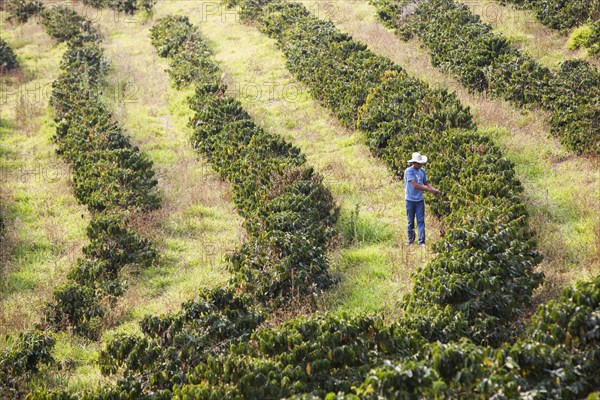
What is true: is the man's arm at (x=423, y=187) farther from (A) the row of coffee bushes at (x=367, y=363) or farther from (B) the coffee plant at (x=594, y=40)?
(B) the coffee plant at (x=594, y=40)

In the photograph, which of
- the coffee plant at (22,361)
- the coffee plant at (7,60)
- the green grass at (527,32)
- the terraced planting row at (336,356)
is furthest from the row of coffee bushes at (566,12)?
the coffee plant at (7,60)

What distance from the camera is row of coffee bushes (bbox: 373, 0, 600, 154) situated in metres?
16.1

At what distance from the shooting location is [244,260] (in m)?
12.7

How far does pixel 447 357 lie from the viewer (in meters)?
7.36

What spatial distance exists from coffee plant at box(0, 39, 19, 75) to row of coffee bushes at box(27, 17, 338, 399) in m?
10.8

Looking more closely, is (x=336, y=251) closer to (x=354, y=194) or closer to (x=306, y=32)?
(x=354, y=194)

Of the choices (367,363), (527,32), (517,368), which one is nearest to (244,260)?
(367,363)

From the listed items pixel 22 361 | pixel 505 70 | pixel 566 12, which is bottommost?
pixel 22 361

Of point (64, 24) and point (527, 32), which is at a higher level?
point (527, 32)

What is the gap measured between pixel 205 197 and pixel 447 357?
10345 millimetres

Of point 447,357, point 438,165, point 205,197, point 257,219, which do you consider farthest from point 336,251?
point 447,357

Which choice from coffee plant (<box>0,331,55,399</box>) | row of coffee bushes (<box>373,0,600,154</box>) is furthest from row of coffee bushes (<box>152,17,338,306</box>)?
row of coffee bushes (<box>373,0,600,154</box>)

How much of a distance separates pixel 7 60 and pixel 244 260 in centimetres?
1996

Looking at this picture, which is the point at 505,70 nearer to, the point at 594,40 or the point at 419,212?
the point at 594,40
